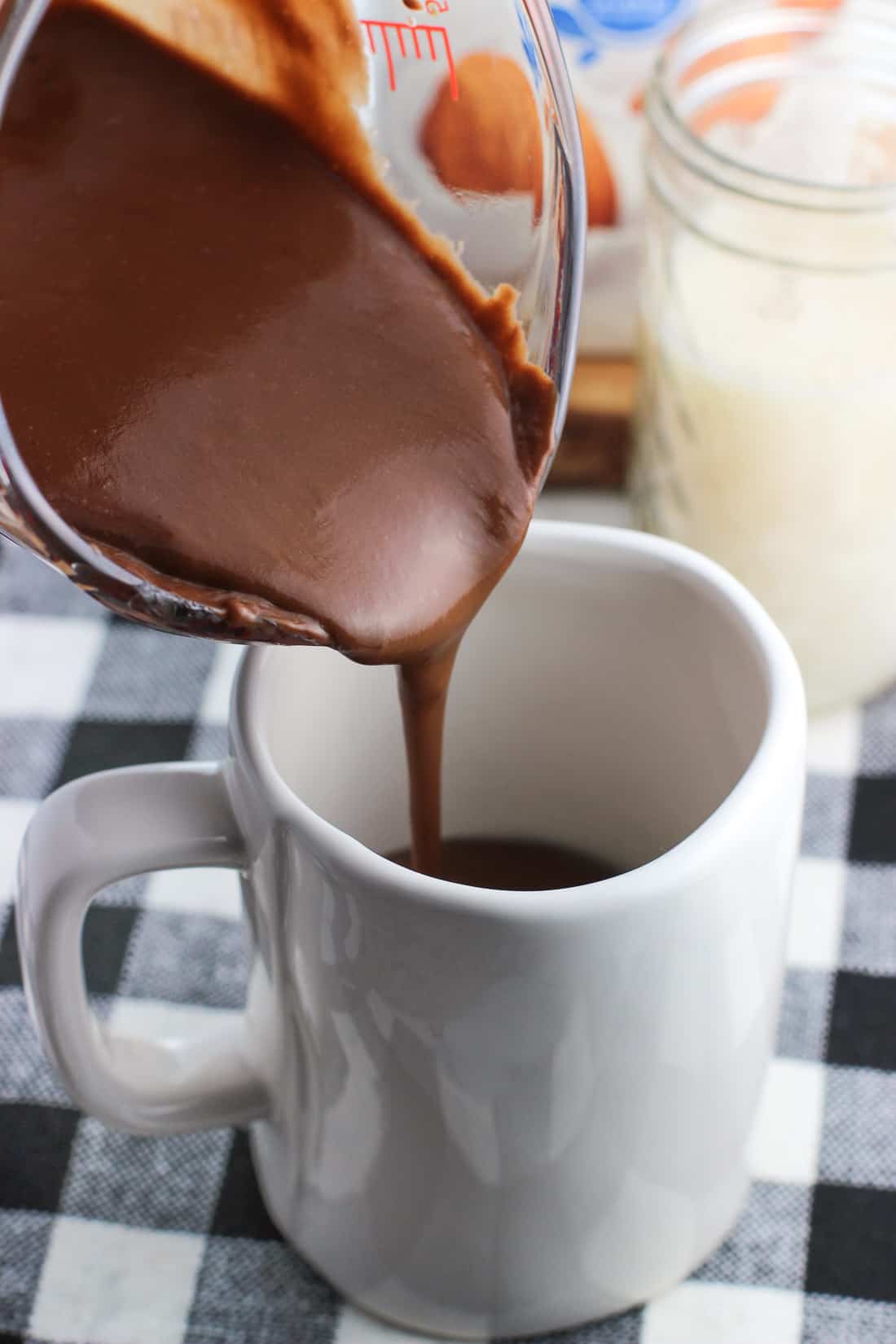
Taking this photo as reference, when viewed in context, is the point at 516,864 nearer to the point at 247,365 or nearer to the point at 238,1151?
the point at 238,1151

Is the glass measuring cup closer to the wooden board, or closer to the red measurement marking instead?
the red measurement marking

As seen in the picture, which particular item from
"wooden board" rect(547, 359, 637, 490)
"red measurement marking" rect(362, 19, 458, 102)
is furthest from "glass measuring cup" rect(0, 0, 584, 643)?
"wooden board" rect(547, 359, 637, 490)

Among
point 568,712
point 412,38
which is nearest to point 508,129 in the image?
point 412,38

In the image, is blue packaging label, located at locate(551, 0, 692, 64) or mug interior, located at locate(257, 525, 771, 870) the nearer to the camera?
mug interior, located at locate(257, 525, 771, 870)

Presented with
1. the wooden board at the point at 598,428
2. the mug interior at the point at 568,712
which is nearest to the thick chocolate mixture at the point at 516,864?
the mug interior at the point at 568,712

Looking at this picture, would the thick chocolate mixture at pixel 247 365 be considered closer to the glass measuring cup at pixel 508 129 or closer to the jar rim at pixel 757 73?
the glass measuring cup at pixel 508 129

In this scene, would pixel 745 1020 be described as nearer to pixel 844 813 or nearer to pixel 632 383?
pixel 844 813
